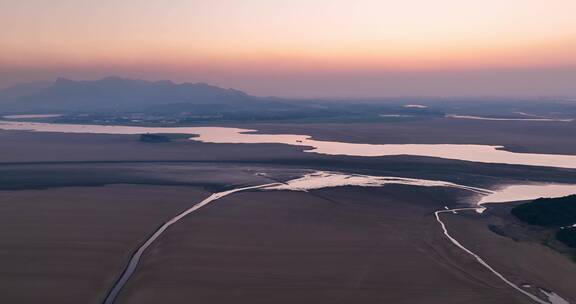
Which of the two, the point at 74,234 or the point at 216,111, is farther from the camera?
the point at 216,111

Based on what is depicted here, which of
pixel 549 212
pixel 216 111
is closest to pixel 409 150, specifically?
pixel 549 212

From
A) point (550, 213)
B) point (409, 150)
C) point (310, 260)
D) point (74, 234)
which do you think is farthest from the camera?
point (409, 150)

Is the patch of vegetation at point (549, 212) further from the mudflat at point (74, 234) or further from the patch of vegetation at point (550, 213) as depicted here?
the mudflat at point (74, 234)

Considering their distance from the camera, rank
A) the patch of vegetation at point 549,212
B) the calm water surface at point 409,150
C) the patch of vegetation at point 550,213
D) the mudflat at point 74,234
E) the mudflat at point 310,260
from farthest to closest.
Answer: the calm water surface at point 409,150, the patch of vegetation at point 549,212, the patch of vegetation at point 550,213, the mudflat at point 74,234, the mudflat at point 310,260

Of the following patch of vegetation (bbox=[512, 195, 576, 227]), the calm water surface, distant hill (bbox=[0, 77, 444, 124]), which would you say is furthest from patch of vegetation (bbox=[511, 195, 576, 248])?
distant hill (bbox=[0, 77, 444, 124])

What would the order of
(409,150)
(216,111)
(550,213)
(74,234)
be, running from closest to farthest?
(74,234), (550,213), (409,150), (216,111)

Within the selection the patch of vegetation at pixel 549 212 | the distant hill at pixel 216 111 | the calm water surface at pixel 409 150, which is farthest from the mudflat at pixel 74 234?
the distant hill at pixel 216 111

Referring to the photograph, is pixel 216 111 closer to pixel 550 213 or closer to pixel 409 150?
pixel 409 150

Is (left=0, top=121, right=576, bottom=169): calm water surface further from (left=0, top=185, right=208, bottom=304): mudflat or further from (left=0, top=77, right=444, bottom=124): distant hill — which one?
(left=0, top=77, right=444, bottom=124): distant hill
